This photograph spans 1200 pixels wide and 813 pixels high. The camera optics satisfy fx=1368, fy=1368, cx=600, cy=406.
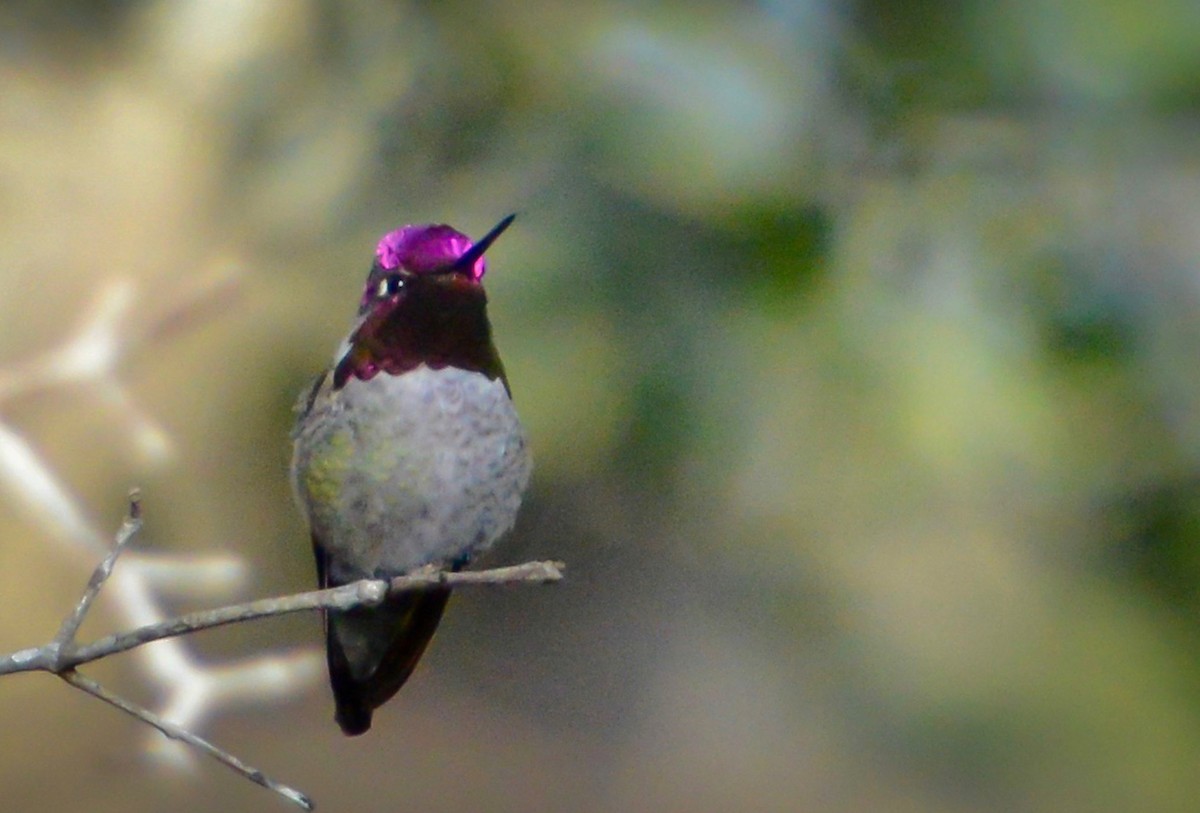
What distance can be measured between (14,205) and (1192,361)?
185 cm

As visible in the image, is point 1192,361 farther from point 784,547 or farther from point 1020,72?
point 784,547

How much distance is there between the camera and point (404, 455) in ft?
2.27

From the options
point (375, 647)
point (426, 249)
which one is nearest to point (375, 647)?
point (375, 647)

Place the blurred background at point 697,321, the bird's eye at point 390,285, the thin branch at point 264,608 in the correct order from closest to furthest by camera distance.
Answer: the thin branch at point 264,608, the bird's eye at point 390,285, the blurred background at point 697,321

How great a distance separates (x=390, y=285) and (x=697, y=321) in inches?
45.8

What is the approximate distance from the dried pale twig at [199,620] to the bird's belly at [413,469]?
75 mm

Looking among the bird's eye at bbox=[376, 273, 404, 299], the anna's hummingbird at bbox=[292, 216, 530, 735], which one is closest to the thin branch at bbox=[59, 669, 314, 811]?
the anna's hummingbird at bbox=[292, 216, 530, 735]

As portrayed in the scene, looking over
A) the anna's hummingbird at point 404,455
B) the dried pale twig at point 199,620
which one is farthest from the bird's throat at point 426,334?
the dried pale twig at point 199,620

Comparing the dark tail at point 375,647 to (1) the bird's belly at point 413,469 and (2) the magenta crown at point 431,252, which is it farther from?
(2) the magenta crown at point 431,252

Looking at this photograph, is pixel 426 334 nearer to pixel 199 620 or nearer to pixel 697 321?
pixel 199 620

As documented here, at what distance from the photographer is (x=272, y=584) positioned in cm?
221

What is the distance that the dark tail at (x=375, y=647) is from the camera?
70 cm

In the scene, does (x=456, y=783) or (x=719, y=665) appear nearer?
(x=456, y=783)

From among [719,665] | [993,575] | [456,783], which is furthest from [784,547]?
[456,783]
